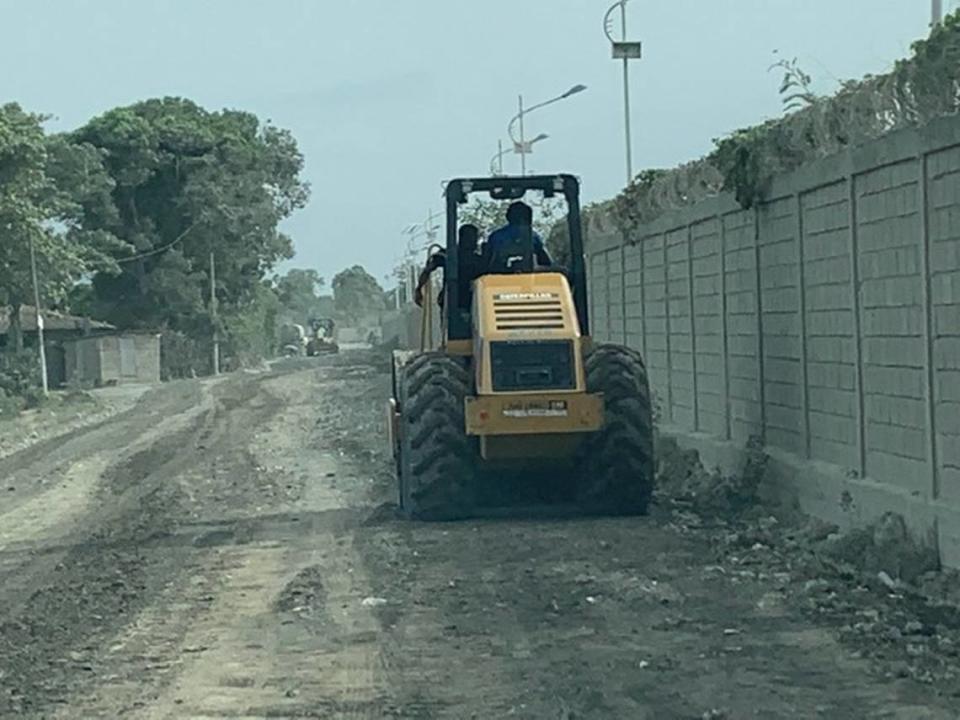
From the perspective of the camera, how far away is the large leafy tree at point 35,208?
154ft

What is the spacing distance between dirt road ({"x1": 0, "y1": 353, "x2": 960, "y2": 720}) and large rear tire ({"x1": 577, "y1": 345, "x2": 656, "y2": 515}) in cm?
33

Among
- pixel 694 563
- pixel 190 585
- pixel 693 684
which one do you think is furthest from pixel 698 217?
pixel 693 684

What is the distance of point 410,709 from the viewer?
8719 mm

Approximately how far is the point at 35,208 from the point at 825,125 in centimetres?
3750

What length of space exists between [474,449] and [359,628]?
5.46 meters

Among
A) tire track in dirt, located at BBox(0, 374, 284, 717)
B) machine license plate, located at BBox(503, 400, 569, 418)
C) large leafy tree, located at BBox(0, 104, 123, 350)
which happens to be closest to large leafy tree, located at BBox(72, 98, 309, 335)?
large leafy tree, located at BBox(0, 104, 123, 350)

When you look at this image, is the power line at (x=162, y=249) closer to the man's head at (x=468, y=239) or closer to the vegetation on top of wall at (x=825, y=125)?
the vegetation on top of wall at (x=825, y=125)

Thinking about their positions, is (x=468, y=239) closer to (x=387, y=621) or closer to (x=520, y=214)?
(x=520, y=214)

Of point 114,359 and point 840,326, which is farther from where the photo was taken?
point 114,359

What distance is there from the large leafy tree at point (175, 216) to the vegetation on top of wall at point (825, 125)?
5695cm

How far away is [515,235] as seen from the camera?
17188 millimetres

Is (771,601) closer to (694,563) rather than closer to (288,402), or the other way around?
(694,563)

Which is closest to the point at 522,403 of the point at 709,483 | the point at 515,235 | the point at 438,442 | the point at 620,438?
the point at 438,442

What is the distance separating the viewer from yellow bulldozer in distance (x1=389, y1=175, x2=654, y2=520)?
52.2 feet
